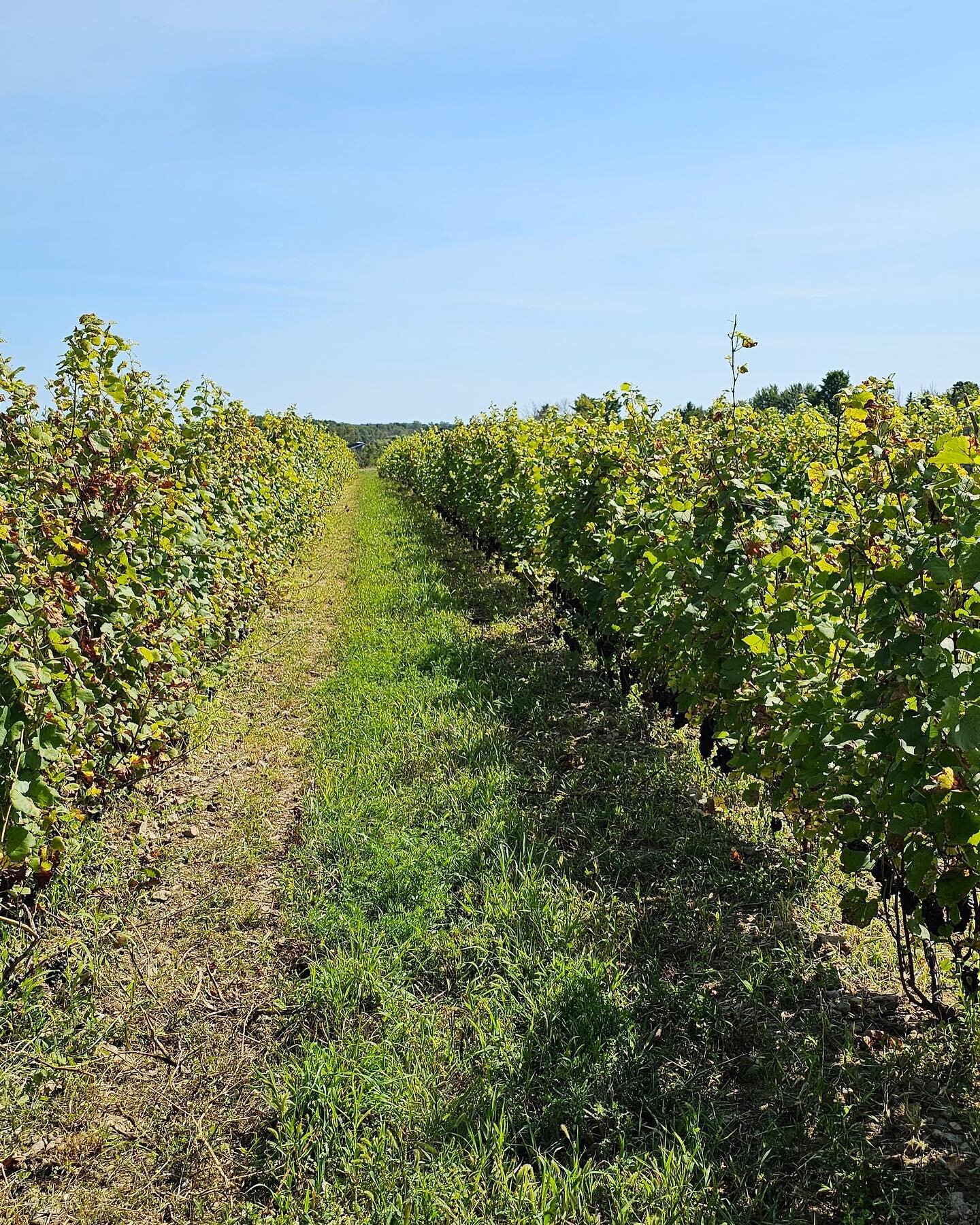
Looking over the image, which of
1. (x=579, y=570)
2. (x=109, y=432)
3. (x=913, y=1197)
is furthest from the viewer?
(x=579, y=570)

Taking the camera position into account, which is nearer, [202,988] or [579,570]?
[202,988]

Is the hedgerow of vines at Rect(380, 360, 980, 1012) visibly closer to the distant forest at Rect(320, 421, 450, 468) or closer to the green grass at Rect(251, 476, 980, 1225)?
the green grass at Rect(251, 476, 980, 1225)

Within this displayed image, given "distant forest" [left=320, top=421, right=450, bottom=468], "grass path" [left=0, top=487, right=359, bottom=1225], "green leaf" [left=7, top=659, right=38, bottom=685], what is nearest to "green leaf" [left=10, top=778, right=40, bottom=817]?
"green leaf" [left=7, top=659, right=38, bottom=685]

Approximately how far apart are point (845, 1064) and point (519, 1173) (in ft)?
3.78

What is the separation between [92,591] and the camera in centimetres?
403

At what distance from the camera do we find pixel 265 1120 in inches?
108

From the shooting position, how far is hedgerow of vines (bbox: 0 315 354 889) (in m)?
3.12

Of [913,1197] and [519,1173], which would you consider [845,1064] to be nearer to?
[913,1197]

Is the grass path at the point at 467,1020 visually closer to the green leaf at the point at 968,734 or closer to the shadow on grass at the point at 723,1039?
the shadow on grass at the point at 723,1039

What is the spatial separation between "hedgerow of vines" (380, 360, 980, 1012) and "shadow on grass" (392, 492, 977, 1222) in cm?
29

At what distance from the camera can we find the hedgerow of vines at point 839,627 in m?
2.51

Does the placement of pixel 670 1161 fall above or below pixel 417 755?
below

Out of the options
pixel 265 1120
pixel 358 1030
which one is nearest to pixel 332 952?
pixel 358 1030

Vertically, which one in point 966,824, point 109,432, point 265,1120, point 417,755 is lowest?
point 265,1120
